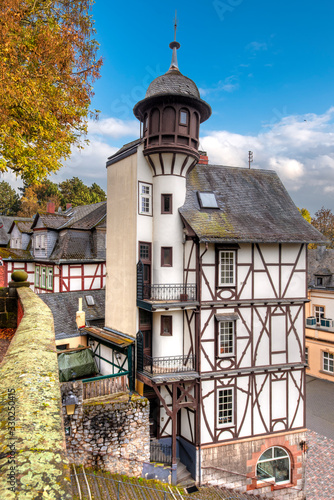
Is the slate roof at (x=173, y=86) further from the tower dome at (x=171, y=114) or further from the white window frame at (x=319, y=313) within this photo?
the white window frame at (x=319, y=313)

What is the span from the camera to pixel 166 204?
15.3 m

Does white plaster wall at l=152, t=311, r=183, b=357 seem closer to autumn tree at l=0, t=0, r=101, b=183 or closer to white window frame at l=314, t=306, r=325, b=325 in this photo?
autumn tree at l=0, t=0, r=101, b=183

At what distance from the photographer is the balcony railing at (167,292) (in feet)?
47.4

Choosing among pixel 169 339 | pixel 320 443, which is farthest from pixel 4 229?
pixel 320 443

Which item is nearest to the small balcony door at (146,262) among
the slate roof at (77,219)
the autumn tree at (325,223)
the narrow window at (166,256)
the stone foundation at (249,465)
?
the narrow window at (166,256)

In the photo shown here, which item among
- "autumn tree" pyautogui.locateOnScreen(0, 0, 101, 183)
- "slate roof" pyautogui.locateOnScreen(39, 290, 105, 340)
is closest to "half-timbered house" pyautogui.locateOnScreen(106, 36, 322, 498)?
"slate roof" pyautogui.locateOnScreen(39, 290, 105, 340)

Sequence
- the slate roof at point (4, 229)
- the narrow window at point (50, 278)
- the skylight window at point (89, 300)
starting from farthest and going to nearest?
1. the slate roof at point (4, 229)
2. the narrow window at point (50, 278)
3. the skylight window at point (89, 300)

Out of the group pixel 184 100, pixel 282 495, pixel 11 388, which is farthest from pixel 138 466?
pixel 184 100

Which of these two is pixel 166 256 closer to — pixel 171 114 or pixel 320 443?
pixel 171 114

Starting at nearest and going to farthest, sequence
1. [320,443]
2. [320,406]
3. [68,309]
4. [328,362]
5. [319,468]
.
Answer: [319,468] → [320,443] → [68,309] → [320,406] → [328,362]

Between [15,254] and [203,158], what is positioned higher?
[203,158]

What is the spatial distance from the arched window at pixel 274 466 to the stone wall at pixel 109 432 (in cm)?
578

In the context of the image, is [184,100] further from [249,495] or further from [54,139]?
[249,495]

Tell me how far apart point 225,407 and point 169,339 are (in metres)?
3.72
